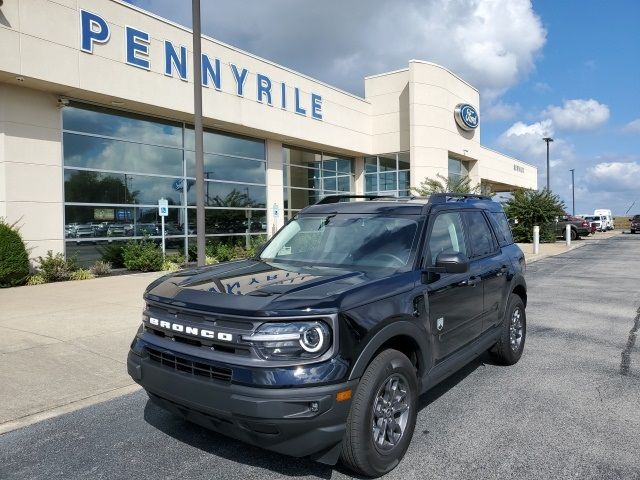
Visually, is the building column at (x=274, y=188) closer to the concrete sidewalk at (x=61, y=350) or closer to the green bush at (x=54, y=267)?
the green bush at (x=54, y=267)

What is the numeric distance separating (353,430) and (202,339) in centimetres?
106

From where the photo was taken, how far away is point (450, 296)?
4.18 meters

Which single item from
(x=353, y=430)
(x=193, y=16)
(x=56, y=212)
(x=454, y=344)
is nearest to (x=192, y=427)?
(x=353, y=430)

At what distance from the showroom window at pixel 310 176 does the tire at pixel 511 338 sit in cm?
1753

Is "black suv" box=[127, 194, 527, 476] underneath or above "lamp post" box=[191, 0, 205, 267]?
underneath

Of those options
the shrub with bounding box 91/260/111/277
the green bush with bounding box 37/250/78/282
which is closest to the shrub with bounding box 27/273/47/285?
the green bush with bounding box 37/250/78/282

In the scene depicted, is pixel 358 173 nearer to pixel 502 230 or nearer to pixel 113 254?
pixel 113 254

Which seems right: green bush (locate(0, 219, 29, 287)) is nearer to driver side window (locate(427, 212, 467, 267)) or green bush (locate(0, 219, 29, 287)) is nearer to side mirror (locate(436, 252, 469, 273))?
driver side window (locate(427, 212, 467, 267))

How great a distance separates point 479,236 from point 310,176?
19.8 m

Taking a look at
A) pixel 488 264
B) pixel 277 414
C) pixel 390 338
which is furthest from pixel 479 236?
pixel 277 414

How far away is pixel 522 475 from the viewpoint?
327 centimetres

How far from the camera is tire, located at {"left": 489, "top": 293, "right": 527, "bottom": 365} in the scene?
5.44 metres

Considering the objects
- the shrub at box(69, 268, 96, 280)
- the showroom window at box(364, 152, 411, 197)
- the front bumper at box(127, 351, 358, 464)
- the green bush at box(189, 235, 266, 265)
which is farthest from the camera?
the showroom window at box(364, 152, 411, 197)

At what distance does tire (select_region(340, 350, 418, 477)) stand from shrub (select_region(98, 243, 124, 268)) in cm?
1335
